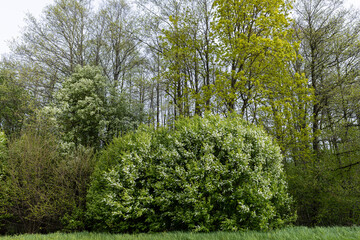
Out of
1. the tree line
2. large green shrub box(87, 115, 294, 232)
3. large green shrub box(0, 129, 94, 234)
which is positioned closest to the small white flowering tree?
the tree line

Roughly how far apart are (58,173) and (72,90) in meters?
8.67

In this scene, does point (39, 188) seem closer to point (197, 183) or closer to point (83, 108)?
point (197, 183)

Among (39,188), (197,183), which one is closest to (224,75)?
(197,183)

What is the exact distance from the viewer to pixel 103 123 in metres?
17.2

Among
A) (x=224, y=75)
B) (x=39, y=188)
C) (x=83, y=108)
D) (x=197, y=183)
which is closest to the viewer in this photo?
(x=197, y=183)

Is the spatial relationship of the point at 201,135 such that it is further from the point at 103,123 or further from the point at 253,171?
the point at 103,123

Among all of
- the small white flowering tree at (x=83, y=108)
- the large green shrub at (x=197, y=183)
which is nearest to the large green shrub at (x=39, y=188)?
the large green shrub at (x=197, y=183)

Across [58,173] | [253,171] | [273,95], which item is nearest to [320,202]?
[273,95]

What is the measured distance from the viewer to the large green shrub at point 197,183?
261 inches

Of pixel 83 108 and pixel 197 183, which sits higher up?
pixel 83 108

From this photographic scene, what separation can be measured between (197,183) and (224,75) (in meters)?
7.94

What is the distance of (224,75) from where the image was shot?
13.1 m

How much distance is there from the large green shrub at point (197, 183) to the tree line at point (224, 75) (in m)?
2.12

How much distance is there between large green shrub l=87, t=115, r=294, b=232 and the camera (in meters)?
6.64
